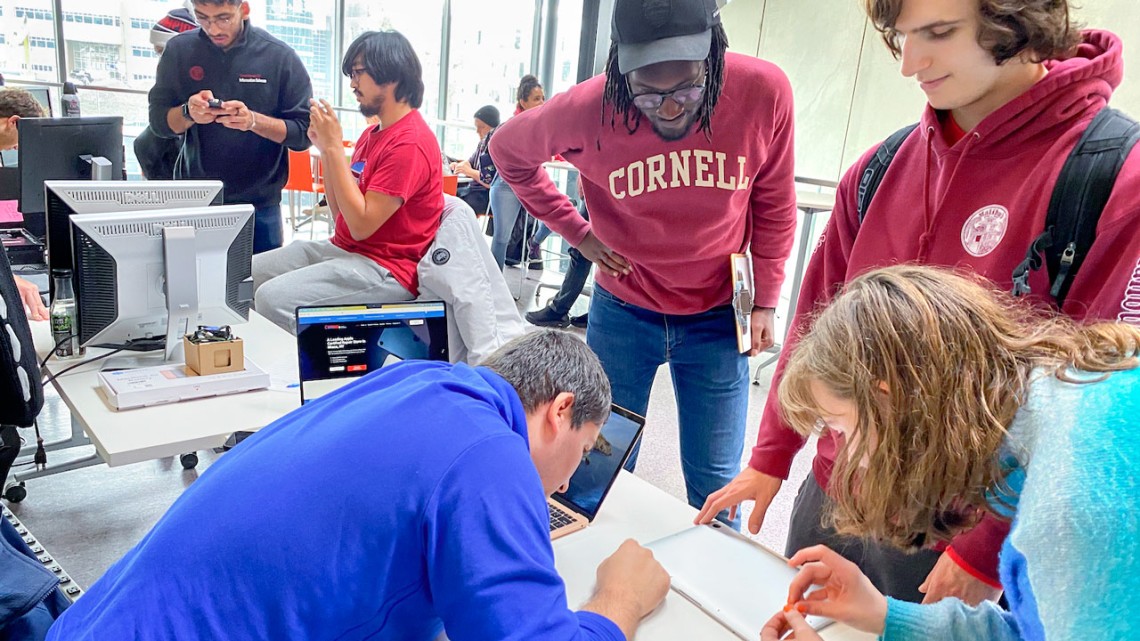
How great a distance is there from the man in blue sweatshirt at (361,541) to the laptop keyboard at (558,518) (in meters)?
0.44

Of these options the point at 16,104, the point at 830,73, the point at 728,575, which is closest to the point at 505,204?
the point at 830,73

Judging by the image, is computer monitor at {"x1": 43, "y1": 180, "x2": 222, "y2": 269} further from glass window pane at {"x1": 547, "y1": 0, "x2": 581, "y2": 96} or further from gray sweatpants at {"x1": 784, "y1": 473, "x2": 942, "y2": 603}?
glass window pane at {"x1": 547, "y1": 0, "x2": 581, "y2": 96}

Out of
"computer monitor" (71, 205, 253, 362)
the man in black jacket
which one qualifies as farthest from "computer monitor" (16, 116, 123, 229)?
"computer monitor" (71, 205, 253, 362)

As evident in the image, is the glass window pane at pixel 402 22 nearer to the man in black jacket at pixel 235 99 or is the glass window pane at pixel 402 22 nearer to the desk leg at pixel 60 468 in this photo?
the man in black jacket at pixel 235 99

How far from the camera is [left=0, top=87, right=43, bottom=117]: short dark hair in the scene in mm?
2996

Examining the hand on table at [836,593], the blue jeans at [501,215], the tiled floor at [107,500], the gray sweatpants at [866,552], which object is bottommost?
the tiled floor at [107,500]

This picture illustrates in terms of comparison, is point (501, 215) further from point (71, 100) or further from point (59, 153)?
point (59, 153)

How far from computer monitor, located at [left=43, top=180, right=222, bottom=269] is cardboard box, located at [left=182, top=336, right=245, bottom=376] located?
0.31m

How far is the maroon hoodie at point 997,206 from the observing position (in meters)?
1.00

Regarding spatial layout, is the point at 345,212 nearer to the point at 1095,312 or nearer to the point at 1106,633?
the point at 1095,312

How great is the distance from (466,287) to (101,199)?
947 mm

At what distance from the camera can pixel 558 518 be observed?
1.41 metres

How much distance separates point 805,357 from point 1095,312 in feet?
1.31

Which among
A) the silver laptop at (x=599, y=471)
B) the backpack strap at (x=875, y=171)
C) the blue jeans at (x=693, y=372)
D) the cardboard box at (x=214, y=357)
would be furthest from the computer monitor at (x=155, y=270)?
the backpack strap at (x=875, y=171)
